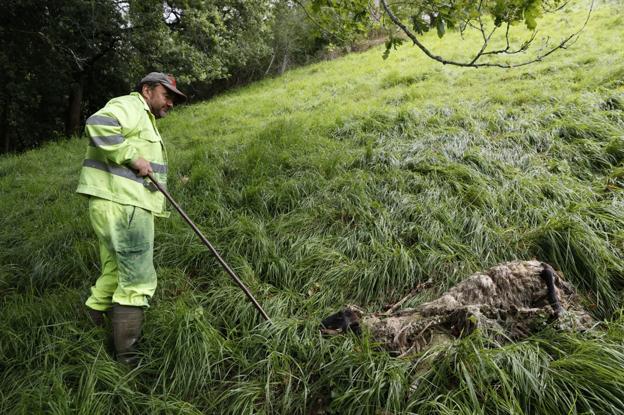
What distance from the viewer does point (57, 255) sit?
3.91 meters

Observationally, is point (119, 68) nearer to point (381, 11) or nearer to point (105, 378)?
point (381, 11)

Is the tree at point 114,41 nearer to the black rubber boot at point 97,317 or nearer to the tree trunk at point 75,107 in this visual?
the tree trunk at point 75,107

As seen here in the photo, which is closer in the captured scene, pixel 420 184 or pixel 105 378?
pixel 105 378

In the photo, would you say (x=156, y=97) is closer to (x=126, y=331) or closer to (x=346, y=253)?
(x=126, y=331)

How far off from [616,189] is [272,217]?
3697 mm

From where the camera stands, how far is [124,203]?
2473mm

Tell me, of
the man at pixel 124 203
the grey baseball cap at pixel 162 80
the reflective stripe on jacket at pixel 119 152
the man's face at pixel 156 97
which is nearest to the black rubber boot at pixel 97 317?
the man at pixel 124 203

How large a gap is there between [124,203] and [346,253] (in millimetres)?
2030

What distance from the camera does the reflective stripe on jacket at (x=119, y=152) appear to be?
2.38 meters

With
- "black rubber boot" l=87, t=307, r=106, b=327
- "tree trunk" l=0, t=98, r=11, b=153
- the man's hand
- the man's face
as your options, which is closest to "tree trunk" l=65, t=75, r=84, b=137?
"tree trunk" l=0, t=98, r=11, b=153

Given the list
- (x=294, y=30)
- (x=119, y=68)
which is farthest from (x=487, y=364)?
(x=294, y=30)

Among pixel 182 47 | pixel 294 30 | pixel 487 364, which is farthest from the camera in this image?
pixel 294 30

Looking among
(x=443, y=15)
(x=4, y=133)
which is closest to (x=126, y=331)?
(x=443, y=15)

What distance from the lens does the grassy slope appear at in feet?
6.97
